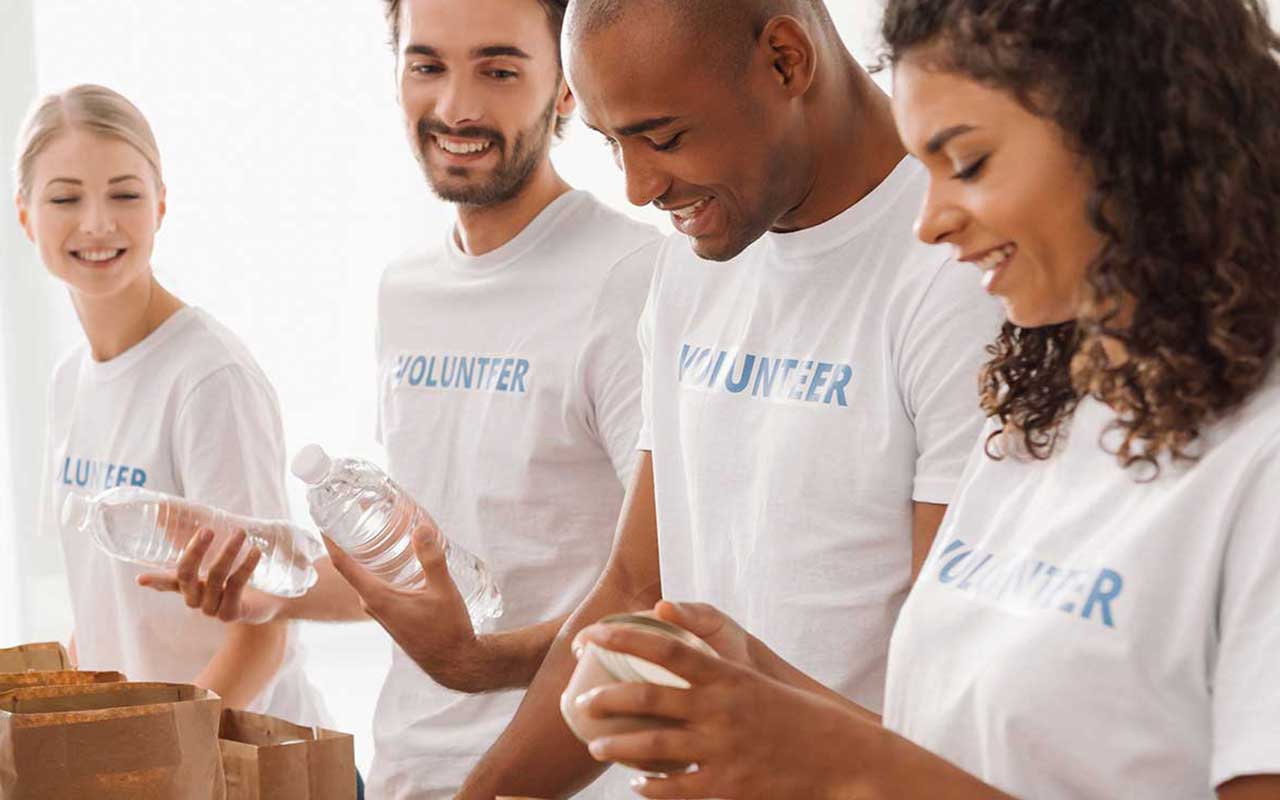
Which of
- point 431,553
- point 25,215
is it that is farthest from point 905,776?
point 25,215

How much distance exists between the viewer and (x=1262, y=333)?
36.9 inches

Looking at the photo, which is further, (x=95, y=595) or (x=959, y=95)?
(x=95, y=595)

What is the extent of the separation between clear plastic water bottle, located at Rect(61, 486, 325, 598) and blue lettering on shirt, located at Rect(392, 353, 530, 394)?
0.23 metres

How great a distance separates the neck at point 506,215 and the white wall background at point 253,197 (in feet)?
6.21

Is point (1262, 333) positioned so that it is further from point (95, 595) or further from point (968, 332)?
point (95, 595)

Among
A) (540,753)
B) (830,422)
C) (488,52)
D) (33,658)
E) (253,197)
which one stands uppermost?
(253,197)

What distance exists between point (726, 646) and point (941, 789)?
236 mm

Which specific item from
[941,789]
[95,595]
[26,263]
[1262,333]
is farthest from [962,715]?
[26,263]

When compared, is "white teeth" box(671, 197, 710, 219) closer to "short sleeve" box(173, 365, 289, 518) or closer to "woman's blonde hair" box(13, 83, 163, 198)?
"short sleeve" box(173, 365, 289, 518)

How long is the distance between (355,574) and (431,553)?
0.27 ft

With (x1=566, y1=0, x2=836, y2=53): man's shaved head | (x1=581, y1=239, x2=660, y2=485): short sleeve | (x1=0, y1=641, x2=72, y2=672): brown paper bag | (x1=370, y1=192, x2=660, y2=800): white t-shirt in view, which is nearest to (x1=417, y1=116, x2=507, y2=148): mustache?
(x1=370, y1=192, x2=660, y2=800): white t-shirt

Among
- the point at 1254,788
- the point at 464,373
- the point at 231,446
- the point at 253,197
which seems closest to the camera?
the point at 1254,788

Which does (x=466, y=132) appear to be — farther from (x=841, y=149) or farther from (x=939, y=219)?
(x=939, y=219)

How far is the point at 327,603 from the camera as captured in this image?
2.03 metres
